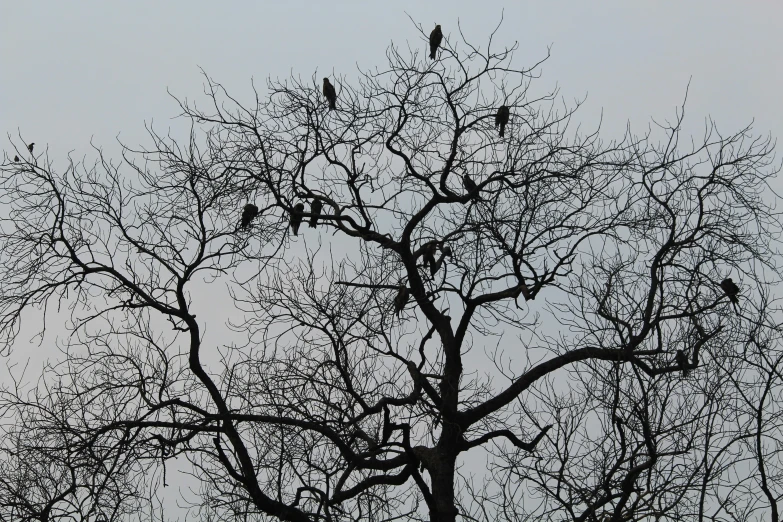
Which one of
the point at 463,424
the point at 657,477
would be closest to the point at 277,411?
the point at 463,424

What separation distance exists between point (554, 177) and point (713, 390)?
304cm

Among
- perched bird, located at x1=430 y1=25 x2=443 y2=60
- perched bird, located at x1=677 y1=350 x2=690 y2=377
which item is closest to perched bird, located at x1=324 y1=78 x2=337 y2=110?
perched bird, located at x1=430 y1=25 x2=443 y2=60

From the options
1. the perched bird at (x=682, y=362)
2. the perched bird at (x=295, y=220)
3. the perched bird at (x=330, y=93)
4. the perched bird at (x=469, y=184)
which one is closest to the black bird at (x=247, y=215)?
the perched bird at (x=295, y=220)

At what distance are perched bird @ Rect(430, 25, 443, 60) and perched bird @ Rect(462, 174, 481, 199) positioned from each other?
1489 millimetres

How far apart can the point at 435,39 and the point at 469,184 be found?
5.78 feet

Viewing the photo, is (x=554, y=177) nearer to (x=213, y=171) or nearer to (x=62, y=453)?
(x=213, y=171)

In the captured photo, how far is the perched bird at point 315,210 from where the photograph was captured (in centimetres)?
1091

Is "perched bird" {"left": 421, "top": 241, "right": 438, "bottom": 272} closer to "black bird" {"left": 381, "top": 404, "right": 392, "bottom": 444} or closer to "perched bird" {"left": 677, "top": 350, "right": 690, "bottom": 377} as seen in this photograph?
"black bird" {"left": 381, "top": 404, "right": 392, "bottom": 444}

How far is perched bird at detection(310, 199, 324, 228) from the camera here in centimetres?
1091

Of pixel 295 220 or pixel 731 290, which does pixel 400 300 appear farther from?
pixel 731 290

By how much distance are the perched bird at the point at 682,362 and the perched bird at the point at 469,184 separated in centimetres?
294

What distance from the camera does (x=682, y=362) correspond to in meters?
10.4

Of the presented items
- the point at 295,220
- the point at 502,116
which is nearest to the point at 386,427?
the point at 295,220

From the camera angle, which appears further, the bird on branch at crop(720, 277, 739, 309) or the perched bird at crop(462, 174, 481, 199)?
the perched bird at crop(462, 174, 481, 199)
